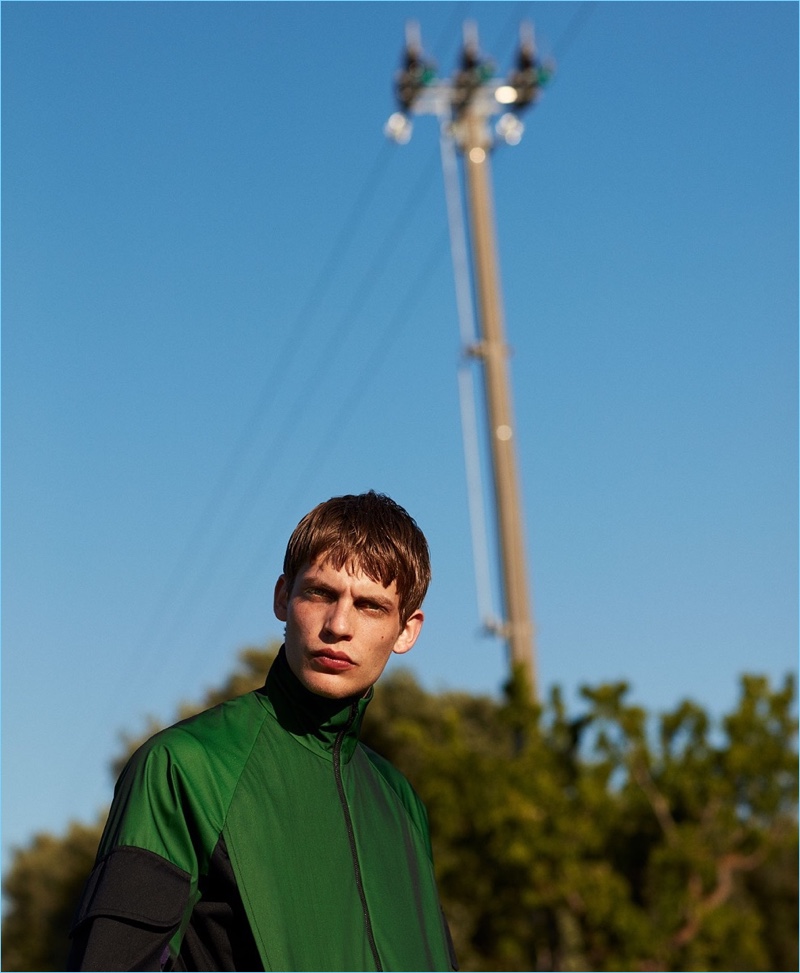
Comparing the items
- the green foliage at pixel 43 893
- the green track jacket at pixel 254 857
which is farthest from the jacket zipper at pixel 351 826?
the green foliage at pixel 43 893

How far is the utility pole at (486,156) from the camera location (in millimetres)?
16406

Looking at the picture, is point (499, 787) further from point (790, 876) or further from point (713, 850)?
point (790, 876)

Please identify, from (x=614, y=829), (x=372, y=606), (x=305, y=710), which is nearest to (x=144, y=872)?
(x=305, y=710)

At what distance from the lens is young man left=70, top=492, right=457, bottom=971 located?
2229 millimetres

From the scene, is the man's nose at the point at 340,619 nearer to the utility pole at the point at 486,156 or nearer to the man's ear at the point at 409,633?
the man's ear at the point at 409,633

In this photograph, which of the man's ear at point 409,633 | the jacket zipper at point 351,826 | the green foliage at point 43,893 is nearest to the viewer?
the jacket zipper at point 351,826

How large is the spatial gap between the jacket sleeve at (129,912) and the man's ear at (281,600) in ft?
1.79

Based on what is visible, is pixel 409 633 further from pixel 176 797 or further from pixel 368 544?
pixel 176 797

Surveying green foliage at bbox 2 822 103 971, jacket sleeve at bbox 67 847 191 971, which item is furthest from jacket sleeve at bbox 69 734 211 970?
green foliage at bbox 2 822 103 971

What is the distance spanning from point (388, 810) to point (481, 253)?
48.7ft

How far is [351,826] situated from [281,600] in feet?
1.47

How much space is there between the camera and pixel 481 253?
56.3 feet

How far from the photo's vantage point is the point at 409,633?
269cm

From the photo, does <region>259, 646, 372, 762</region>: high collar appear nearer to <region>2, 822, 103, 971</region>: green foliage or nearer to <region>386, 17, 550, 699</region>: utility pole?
<region>386, 17, 550, 699</region>: utility pole
